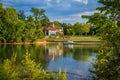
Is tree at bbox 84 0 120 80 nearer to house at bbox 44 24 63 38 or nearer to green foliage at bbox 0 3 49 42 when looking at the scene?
green foliage at bbox 0 3 49 42

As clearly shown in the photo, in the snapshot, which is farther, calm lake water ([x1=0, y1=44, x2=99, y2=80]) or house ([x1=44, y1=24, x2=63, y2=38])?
house ([x1=44, y1=24, x2=63, y2=38])

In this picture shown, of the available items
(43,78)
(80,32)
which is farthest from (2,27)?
(43,78)

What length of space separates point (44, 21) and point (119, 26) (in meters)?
138

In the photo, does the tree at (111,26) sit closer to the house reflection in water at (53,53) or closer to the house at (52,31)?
the house reflection in water at (53,53)

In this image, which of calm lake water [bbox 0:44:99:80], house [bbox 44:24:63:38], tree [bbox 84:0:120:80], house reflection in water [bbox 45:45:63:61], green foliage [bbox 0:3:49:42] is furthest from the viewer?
house [bbox 44:24:63:38]

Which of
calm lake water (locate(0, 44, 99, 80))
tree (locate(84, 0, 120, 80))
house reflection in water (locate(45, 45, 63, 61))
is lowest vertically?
house reflection in water (locate(45, 45, 63, 61))

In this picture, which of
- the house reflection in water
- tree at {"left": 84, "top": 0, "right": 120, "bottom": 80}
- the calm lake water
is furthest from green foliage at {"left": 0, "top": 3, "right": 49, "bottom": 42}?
tree at {"left": 84, "top": 0, "right": 120, "bottom": 80}

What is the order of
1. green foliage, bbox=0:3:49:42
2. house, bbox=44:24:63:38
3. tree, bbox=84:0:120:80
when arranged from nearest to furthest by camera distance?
tree, bbox=84:0:120:80, green foliage, bbox=0:3:49:42, house, bbox=44:24:63:38

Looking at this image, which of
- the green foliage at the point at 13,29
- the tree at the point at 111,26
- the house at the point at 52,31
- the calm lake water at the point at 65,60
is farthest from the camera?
the house at the point at 52,31

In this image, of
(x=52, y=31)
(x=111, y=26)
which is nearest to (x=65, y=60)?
(x=111, y=26)

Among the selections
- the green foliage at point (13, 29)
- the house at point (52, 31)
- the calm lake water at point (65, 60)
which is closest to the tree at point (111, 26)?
the calm lake water at point (65, 60)

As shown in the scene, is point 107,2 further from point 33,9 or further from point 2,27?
point 33,9

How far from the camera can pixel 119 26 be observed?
31.3 feet

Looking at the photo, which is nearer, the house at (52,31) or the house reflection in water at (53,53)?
the house reflection in water at (53,53)
